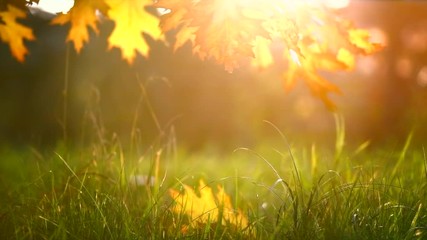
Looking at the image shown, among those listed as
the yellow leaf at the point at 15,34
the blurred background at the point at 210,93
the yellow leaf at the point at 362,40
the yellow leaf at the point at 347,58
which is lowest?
the blurred background at the point at 210,93

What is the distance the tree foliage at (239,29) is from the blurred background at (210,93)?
4271mm

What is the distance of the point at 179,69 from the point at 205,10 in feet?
21.6

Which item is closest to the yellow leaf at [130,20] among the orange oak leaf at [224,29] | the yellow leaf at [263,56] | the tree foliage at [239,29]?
the tree foliage at [239,29]

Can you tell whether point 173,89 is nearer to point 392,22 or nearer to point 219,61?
point 392,22

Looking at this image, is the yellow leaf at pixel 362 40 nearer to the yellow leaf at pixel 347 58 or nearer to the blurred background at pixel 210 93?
the yellow leaf at pixel 347 58

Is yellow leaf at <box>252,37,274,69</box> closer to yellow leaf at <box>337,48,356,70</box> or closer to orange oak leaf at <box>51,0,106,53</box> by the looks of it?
yellow leaf at <box>337,48,356,70</box>

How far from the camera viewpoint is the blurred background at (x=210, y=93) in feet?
25.8

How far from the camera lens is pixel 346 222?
1.94 metres

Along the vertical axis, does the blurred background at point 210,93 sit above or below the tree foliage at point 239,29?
below

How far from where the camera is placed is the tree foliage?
2.11 meters

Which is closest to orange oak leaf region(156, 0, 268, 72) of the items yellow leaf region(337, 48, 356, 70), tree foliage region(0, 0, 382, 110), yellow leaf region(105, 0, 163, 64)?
tree foliage region(0, 0, 382, 110)

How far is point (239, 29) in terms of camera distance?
212 cm

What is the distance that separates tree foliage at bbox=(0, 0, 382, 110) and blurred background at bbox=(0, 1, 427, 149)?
4271 millimetres

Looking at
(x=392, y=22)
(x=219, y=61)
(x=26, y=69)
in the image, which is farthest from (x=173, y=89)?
(x=219, y=61)
